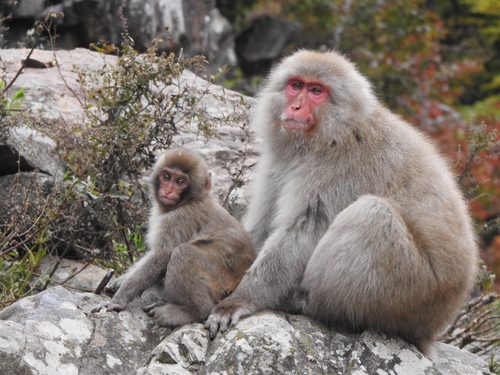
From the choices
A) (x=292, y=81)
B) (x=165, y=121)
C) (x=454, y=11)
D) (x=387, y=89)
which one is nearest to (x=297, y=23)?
(x=387, y=89)

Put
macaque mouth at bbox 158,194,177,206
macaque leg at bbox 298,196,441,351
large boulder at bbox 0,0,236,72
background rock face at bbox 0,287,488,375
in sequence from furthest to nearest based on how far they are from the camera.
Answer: large boulder at bbox 0,0,236,72 < macaque mouth at bbox 158,194,177,206 < macaque leg at bbox 298,196,441,351 < background rock face at bbox 0,287,488,375

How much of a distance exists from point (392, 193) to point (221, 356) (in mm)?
1538

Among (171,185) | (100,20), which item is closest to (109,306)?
(171,185)

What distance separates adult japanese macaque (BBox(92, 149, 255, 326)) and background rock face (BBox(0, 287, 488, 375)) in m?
0.13

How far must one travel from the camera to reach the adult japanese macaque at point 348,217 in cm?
492

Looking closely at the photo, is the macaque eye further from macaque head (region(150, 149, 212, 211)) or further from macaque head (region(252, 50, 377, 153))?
macaque head (region(150, 149, 212, 211))

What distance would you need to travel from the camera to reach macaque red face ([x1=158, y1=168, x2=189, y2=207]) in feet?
17.7

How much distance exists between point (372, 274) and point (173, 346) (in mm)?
1219

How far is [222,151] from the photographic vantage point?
782cm

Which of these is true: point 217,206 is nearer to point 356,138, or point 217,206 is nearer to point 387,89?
point 356,138

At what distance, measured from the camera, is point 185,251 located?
4.97 meters

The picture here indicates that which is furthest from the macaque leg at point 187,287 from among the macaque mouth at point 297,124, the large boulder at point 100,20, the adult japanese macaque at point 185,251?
the large boulder at point 100,20

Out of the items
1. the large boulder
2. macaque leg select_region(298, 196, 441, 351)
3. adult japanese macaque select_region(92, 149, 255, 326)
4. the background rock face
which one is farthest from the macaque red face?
the large boulder

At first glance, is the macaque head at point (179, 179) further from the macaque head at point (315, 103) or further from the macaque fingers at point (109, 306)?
the macaque fingers at point (109, 306)
